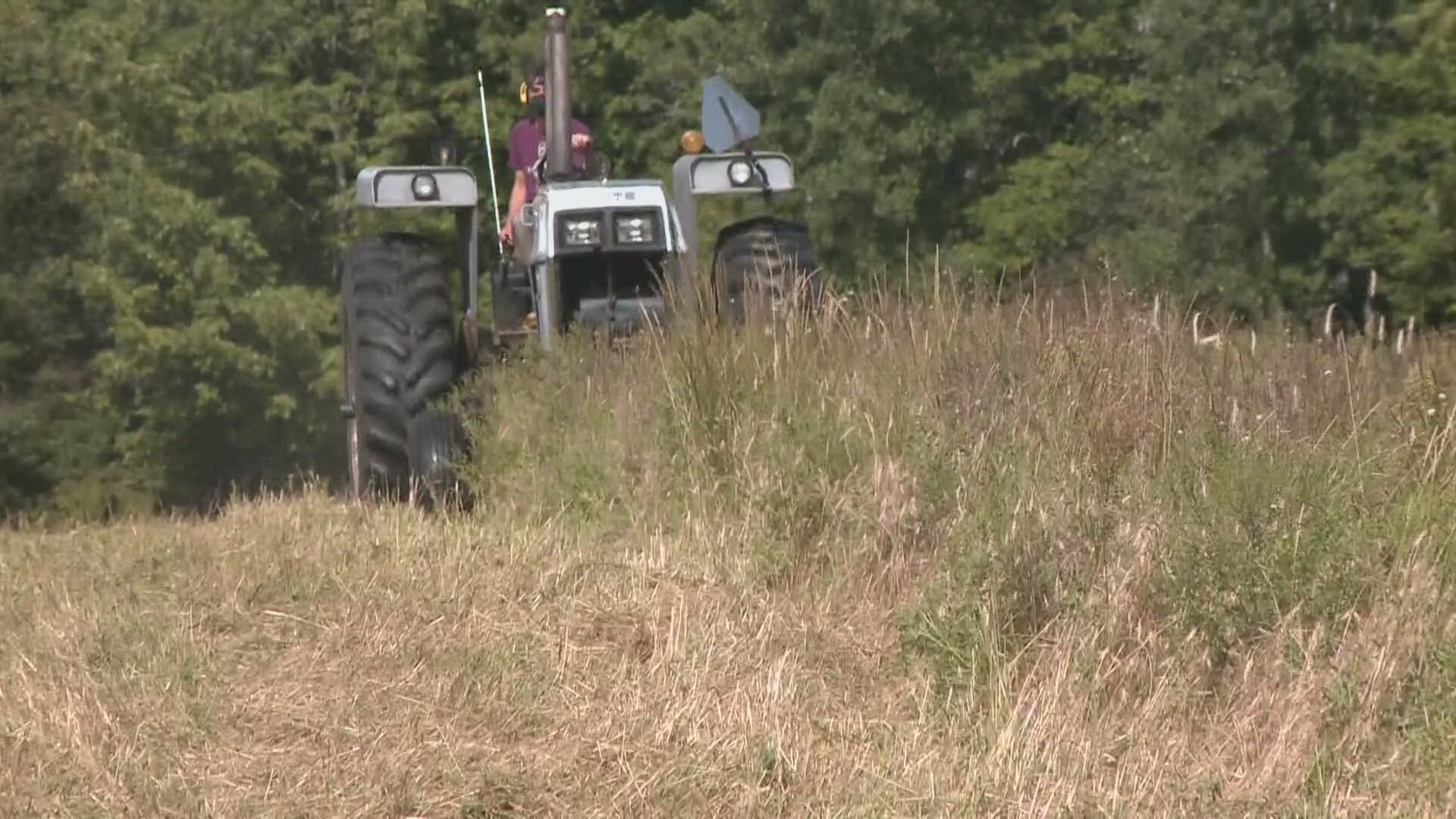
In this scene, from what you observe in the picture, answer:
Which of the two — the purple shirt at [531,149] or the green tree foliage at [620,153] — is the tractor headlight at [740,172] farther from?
the green tree foliage at [620,153]

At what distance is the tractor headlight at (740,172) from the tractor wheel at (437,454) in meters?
2.18

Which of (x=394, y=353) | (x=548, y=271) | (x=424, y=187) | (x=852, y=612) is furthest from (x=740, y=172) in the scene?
(x=852, y=612)

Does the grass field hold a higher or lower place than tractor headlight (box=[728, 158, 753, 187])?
lower

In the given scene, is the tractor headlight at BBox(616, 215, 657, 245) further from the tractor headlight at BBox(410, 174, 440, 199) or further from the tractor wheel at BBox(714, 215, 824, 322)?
the tractor headlight at BBox(410, 174, 440, 199)

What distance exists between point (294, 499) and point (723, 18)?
26.3 metres

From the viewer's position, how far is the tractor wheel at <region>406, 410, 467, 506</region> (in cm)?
874

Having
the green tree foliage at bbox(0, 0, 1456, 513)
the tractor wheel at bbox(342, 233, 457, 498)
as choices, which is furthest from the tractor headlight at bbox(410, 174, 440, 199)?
the green tree foliage at bbox(0, 0, 1456, 513)

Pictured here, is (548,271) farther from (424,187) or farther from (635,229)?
(424,187)

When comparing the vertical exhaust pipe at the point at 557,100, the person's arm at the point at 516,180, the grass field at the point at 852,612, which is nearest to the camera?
the grass field at the point at 852,612

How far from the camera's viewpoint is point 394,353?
31.3ft

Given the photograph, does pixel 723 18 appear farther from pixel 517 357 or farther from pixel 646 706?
pixel 646 706

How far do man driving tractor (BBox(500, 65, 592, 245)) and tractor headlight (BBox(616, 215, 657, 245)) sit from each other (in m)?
1.14

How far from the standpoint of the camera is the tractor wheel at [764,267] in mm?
9078

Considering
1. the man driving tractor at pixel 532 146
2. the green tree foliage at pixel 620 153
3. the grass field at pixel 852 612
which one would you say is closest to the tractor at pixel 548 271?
the man driving tractor at pixel 532 146
